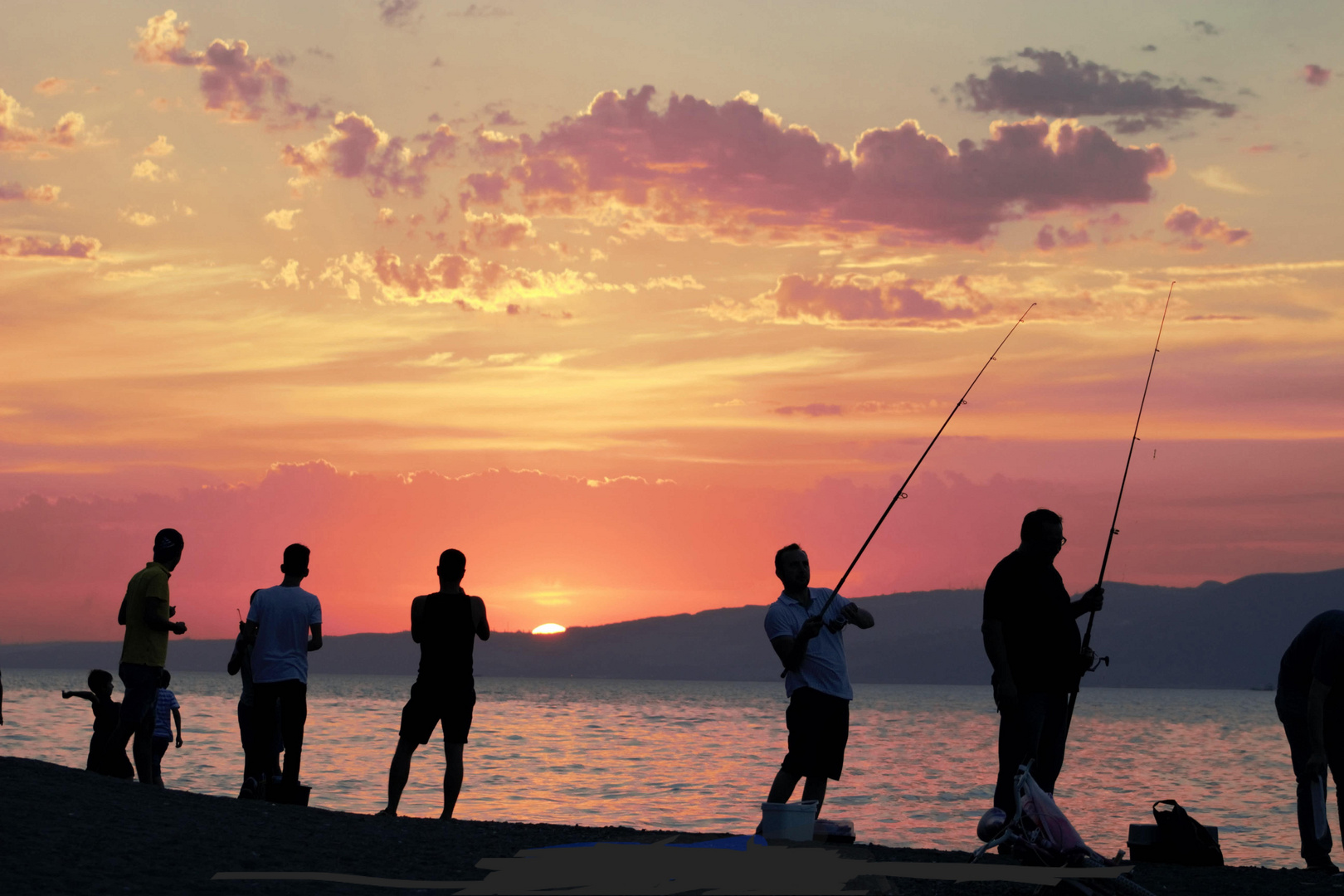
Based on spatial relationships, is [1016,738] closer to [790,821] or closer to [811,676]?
[811,676]

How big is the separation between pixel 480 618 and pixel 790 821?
304 centimetres

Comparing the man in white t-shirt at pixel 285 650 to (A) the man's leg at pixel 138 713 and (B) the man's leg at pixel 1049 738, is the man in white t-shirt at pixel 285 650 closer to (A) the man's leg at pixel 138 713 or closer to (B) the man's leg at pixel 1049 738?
(A) the man's leg at pixel 138 713

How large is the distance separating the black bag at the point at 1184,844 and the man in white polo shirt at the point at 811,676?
2.16 metres

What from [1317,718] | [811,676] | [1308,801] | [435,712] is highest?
[811,676]

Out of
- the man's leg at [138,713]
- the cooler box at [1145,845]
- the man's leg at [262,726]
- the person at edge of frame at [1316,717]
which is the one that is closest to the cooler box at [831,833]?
the cooler box at [1145,845]

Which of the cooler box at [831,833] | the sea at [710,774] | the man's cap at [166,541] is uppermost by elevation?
the man's cap at [166,541]

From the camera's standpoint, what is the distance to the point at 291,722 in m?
9.67

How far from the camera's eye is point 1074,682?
26.0ft

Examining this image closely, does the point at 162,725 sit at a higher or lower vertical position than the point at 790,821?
lower

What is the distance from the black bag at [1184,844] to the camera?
8.69 metres

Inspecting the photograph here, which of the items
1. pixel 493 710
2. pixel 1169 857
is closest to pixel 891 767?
pixel 1169 857

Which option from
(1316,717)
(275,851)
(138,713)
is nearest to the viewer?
(275,851)

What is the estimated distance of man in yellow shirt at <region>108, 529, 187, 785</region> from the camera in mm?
9414

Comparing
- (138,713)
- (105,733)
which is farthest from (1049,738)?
(105,733)
